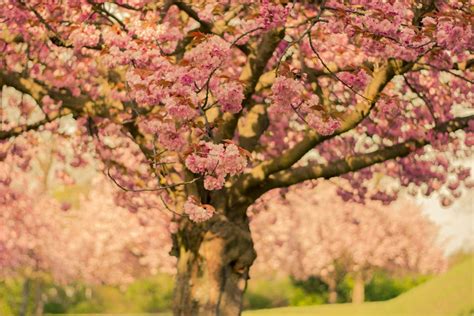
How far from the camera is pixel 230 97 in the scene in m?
8.92

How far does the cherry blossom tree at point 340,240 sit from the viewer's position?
142 feet

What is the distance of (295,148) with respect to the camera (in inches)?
501

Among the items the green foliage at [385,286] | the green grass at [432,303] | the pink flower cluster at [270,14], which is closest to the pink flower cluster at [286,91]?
the pink flower cluster at [270,14]

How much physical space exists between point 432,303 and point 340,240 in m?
10.9

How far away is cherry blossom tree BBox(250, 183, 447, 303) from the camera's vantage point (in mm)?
43219

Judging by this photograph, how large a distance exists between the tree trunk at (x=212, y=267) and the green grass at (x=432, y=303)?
61.8ft

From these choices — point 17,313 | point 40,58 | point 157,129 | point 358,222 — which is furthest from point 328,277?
point 157,129

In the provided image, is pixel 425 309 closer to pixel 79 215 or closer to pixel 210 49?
pixel 79 215

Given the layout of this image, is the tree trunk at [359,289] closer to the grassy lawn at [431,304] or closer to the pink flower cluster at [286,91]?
the grassy lawn at [431,304]

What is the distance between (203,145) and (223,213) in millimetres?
5088

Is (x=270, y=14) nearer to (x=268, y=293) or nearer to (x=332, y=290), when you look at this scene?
(x=268, y=293)

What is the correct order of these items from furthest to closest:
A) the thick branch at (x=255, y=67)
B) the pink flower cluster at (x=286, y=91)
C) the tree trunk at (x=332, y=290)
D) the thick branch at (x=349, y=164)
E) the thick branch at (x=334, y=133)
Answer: the tree trunk at (x=332, y=290) → the thick branch at (x=349, y=164) → the thick branch at (x=255, y=67) → the thick branch at (x=334, y=133) → the pink flower cluster at (x=286, y=91)

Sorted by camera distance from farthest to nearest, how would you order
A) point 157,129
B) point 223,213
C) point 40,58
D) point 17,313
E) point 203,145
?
point 17,313
point 40,58
point 223,213
point 157,129
point 203,145

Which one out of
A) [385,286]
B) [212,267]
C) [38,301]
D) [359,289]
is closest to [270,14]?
[212,267]
